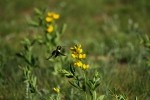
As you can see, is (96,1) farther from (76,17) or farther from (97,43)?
(97,43)

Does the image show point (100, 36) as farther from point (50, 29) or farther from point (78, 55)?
point (78, 55)

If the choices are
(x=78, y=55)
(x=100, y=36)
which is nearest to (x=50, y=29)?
(x=78, y=55)

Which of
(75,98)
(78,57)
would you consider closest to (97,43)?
(75,98)

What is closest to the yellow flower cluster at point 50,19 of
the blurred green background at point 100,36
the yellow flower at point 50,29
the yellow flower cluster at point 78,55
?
the yellow flower at point 50,29

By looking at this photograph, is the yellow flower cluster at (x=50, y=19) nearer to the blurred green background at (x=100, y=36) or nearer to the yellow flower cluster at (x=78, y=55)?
the blurred green background at (x=100, y=36)

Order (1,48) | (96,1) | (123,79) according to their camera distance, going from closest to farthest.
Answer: (123,79), (1,48), (96,1)

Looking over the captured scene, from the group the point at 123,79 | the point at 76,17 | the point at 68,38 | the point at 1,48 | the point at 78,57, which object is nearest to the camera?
the point at 78,57

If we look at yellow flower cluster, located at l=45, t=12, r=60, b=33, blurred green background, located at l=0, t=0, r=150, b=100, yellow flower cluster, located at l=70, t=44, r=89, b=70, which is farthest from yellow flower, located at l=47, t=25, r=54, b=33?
yellow flower cluster, located at l=70, t=44, r=89, b=70

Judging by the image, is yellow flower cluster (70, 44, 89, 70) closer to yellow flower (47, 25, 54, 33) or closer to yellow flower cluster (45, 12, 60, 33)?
yellow flower cluster (45, 12, 60, 33)

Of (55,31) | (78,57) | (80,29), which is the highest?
(80,29)
